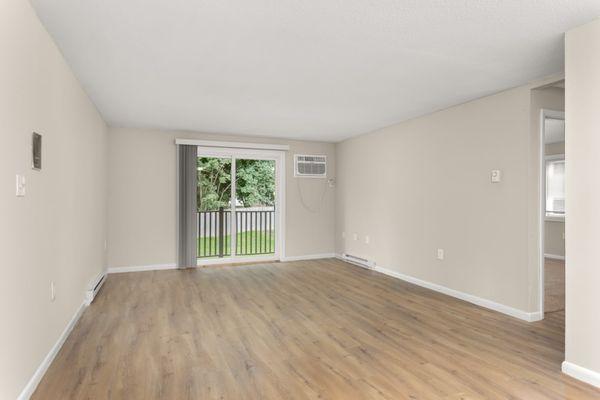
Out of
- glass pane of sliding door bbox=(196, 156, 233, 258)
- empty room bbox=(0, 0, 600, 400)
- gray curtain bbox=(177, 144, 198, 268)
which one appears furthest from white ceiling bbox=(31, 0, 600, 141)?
glass pane of sliding door bbox=(196, 156, 233, 258)

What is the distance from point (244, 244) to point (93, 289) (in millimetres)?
2783

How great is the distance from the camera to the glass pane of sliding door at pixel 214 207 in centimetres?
604

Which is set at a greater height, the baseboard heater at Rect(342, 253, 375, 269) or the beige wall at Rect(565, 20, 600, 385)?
the beige wall at Rect(565, 20, 600, 385)

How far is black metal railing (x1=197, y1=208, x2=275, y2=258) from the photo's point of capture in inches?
239

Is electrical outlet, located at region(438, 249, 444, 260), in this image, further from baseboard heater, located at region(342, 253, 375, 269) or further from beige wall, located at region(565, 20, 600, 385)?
beige wall, located at region(565, 20, 600, 385)

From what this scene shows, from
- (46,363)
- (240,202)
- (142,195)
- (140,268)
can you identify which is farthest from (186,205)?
(46,363)

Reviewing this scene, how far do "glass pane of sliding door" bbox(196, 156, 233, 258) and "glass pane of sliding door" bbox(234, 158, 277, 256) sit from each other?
0.54ft

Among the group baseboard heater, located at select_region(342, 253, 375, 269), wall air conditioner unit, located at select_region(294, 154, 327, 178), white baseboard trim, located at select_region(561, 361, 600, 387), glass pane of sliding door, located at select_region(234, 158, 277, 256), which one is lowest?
white baseboard trim, located at select_region(561, 361, 600, 387)

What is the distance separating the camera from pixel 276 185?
6508 mm

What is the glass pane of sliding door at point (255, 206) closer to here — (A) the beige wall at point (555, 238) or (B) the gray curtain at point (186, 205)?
(B) the gray curtain at point (186, 205)

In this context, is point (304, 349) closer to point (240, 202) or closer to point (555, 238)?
point (240, 202)

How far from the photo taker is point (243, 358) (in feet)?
8.50

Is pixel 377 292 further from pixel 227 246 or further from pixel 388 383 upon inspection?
pixel 227 246

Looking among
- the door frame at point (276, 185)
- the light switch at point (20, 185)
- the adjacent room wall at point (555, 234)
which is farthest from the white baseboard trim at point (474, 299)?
the light switch at point (20, 185)
